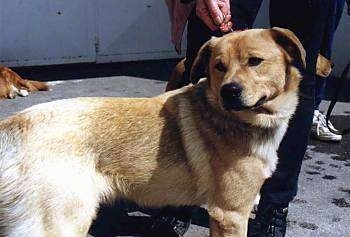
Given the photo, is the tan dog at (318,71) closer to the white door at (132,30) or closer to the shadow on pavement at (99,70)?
the shadow on pavement at (99,70)

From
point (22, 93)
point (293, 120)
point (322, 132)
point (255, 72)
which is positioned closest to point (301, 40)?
point (293, 120)

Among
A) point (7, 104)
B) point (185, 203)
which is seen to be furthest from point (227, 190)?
point (7, 104)

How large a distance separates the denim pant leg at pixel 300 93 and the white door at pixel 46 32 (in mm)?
4658

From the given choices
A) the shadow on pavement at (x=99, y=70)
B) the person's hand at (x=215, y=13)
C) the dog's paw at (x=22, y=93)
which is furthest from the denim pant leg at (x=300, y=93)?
the shadow on pavement at (x=99, y=70)

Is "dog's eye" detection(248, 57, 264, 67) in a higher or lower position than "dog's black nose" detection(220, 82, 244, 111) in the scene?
higher

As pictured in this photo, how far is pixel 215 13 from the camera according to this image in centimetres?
283

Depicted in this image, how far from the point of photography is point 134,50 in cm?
771

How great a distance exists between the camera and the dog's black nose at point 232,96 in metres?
2.48

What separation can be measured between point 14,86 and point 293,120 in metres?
3.91

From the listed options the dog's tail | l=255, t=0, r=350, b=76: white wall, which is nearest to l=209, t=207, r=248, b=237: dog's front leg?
the dog's tail

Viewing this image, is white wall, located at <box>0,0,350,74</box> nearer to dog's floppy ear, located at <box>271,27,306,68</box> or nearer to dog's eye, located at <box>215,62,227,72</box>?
dog's floppy ear, located at <box>271,27,306,68</box>

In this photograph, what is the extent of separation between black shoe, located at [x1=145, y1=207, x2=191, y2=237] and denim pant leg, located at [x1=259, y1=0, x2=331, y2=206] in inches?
18.1

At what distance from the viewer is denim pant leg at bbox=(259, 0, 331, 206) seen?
2.90m

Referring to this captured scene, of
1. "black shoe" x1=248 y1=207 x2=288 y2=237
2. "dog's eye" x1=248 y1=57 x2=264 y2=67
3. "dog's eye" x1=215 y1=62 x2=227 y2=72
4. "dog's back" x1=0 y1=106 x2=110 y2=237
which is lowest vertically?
"black shoe" x1=248 y1=207 x2=288 y2=237
